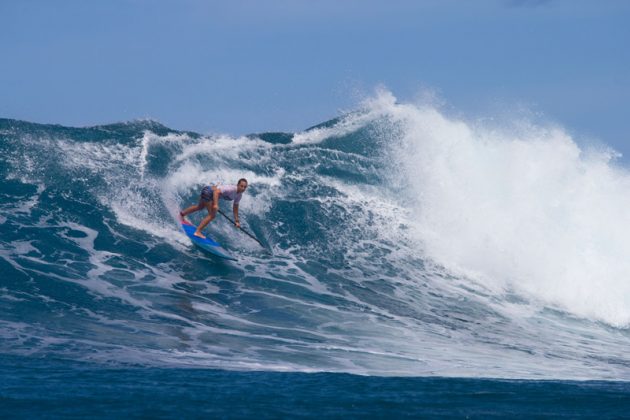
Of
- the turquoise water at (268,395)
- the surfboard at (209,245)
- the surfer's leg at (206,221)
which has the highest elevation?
the surfer's leg at (206,221)

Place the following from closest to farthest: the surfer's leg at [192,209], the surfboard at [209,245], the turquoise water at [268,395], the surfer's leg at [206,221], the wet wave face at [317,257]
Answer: the turquoise water at [268,395] → the wet wave face at [317,257] → the surfboard at [209,245] → the surfer's leg at [206,221] → the surfer's leg at [192,209]

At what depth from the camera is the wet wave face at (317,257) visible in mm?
9055

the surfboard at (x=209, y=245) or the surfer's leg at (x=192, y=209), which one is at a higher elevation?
the surfer's leg at (x=192, y=209)

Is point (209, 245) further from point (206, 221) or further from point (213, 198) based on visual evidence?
point (213, 198)

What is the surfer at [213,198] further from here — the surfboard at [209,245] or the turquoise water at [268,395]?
the turquoise water at [268,395]

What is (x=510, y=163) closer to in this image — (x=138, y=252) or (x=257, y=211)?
(x=257, y=211)

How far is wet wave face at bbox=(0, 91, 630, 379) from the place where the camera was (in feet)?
29.7

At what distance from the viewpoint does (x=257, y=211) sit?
1617cm

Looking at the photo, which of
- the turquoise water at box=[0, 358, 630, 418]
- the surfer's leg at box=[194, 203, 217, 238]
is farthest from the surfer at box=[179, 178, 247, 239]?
the turquoise water at box=[0, 358, 630, 418]

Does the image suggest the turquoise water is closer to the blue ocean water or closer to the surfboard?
the blue ocean water

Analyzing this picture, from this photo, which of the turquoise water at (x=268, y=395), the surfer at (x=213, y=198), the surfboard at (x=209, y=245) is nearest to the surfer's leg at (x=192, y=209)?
the surfer at (x=213, y=198)

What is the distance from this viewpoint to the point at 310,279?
13141 mm

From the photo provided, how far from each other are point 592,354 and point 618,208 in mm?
9064

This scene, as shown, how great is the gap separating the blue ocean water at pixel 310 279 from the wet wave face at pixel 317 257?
0.05 m
